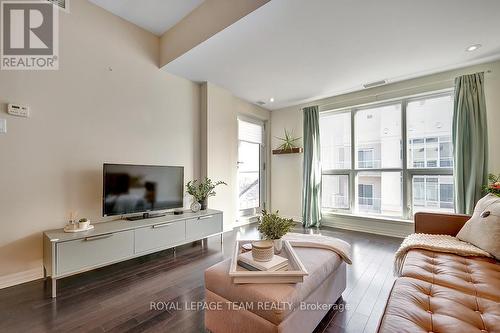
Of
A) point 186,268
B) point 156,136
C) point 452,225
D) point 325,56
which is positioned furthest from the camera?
point 156,136

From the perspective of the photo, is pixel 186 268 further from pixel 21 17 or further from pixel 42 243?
pixel 21 17

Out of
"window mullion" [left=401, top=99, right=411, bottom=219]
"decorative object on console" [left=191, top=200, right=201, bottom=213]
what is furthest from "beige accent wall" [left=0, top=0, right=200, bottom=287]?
"window mullion" [left=401, top=99, right=411, bottom=219]

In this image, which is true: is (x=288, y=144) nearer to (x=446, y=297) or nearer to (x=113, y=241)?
(x=113, y=241)

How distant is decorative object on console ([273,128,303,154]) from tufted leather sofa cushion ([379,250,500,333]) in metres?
3.19

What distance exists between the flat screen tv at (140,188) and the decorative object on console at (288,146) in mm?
2373

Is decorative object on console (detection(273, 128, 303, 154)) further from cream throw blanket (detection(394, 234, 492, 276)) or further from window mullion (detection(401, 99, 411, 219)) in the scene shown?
cream throw blanket (detection(394, 234, 492, 276))

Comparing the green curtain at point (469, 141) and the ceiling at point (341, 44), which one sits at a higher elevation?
the ceiling at point (341, 44)

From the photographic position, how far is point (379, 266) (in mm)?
2482

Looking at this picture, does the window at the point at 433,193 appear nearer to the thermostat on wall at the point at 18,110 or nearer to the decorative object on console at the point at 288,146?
the decorative object on console at the point at 288,146

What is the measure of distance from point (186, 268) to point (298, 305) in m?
1.61

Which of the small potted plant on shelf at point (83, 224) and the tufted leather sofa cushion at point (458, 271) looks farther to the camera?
the small potted plant on shelf at point (83, 224)

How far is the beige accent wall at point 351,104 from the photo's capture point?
A: 9.68ft

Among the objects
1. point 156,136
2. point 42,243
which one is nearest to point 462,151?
point 156,136

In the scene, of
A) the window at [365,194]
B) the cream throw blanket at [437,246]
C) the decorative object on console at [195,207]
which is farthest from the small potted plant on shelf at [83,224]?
the window at [365,194]
